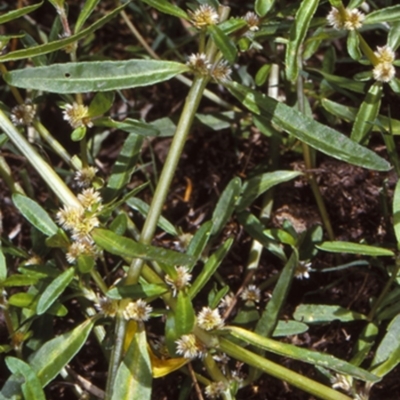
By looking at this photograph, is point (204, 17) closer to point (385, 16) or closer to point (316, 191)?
point (385, 16)

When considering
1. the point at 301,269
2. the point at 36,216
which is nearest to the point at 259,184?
the point at 301,269

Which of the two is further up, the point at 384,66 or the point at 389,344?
the point at 384,66

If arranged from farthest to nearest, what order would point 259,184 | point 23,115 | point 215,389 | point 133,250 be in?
1. point 259,184
2. point 23,115
3. point 215,389
4. point 133,250

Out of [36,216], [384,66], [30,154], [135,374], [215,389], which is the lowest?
[215,389]

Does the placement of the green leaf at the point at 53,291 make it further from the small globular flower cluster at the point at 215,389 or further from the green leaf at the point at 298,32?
the green leaf at the point at 298,32

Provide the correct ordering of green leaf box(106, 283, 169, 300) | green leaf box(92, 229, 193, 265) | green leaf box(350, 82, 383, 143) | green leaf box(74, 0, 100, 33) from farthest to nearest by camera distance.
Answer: green leaf box(350, 82, 383, 143), green leaf box(74, 0, 100, 33), green leaf box(106, 283, 169, 300), green leaf box(92, 229, 193, 265)

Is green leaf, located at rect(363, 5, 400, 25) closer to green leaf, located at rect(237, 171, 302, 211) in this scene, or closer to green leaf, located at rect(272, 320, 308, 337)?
green leaf, located at rect(237, 171, 302, 211)

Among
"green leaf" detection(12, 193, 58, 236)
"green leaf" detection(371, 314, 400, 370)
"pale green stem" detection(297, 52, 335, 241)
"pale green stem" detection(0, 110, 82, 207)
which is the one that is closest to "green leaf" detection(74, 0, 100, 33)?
"pale green stem" detection(0, 110, 82, 207)

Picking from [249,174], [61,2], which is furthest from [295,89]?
[61,2]
